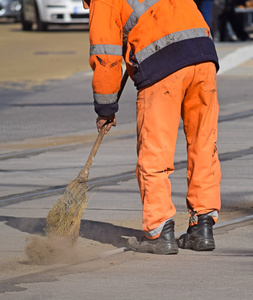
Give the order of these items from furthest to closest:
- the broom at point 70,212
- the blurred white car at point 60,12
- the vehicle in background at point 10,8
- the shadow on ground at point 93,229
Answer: the vehicle in background at point 10,8 < the blurred white car at point 60,12 < the shadow on ground at point 93,229 < the broom at point 70,212

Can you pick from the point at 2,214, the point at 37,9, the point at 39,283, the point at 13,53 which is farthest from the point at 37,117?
the point at 37,9

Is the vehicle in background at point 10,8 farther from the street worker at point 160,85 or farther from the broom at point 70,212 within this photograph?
the street worker at point 160,85

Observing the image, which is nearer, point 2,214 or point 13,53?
point 2,214

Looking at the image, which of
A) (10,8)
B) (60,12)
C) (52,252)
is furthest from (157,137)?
(10,8)

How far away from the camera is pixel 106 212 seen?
20.8 feet

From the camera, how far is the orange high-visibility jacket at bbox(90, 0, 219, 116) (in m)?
4.99

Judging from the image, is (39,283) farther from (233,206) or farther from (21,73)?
(21,73)

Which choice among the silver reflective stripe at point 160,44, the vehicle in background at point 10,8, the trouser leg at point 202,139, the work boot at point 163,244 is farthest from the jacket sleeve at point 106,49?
the vehicle in background at point 10,8

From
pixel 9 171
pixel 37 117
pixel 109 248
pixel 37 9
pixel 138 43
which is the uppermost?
pixel 138 43

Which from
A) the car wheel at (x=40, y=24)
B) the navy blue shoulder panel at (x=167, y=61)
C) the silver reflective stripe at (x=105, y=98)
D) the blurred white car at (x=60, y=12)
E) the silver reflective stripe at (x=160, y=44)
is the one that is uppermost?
the silver reflective stripe at (x=160, y=44)

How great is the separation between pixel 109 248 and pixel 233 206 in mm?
1366

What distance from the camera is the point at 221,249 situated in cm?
527

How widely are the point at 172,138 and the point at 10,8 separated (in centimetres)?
3070

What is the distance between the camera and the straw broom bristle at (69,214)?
534cm
